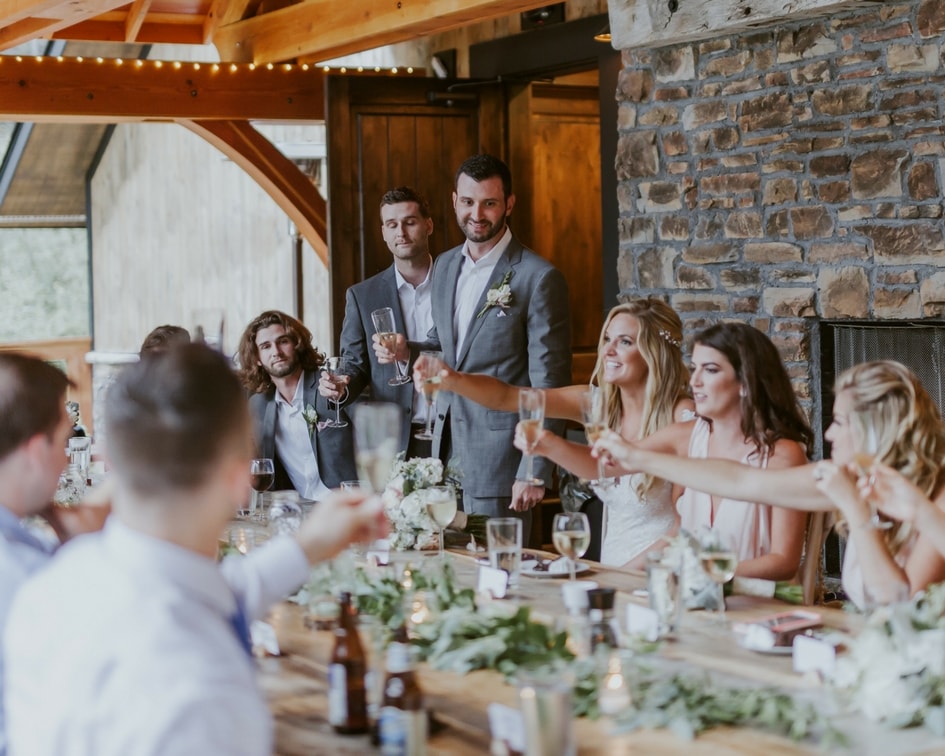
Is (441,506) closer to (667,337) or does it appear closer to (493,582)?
(493,582)

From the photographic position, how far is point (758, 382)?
3236mm

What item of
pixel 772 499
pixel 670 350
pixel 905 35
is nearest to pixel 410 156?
pixel 905 35

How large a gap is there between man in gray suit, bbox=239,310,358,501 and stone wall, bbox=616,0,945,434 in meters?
1.65

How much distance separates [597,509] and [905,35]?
2.27 meters

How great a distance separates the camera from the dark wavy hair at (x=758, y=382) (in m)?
3.23

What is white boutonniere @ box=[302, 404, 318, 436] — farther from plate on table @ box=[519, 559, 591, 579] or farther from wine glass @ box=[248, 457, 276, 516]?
plate on table @ box=[519, 559, 591, 579]

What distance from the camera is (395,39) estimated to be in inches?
249

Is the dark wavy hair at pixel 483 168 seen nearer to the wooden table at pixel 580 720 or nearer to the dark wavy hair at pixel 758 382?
the dark wavy hair at pixel 758 382

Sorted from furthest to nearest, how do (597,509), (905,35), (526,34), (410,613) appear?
(526,34)
(597,509)
(905,35)
(410,613)

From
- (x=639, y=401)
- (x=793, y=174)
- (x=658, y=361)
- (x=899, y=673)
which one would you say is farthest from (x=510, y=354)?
(x=899, y=673)

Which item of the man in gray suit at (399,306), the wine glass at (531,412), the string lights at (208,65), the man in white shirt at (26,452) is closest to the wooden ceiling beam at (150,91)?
the string lights at (208,65)

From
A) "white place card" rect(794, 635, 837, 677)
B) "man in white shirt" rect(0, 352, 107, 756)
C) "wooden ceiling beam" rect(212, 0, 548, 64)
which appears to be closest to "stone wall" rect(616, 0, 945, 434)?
"wooden ceiling beam" rect(212, 0, 548, 64)

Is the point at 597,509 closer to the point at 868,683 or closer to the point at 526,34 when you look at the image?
the point at 526,34

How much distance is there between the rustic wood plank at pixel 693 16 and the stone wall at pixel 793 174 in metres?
0.11
